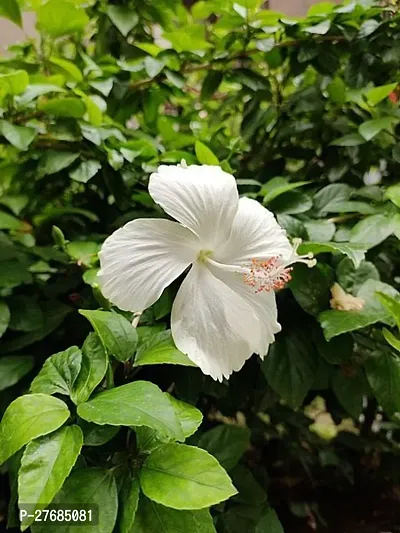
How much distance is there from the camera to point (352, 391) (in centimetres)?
57

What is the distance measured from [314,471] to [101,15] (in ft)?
2.56

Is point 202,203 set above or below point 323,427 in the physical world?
above

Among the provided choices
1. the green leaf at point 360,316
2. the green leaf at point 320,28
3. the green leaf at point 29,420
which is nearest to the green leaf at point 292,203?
the green leaf at point 360,316

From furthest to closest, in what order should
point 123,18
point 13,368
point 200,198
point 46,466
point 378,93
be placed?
point 123,18, point 378,93, point 13,368, point 200,198, point 46,466

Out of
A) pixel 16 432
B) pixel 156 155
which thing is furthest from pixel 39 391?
pixel 156 155

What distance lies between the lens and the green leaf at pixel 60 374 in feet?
1.36

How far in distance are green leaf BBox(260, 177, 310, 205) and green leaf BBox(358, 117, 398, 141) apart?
0.11 meters

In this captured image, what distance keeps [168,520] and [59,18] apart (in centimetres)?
61

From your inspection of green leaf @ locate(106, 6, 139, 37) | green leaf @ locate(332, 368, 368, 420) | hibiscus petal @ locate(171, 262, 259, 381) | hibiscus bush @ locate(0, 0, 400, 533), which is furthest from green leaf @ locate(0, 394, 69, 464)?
green leaf @ locate(106, 6, 139, 37)

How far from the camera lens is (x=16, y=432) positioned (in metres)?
0.37

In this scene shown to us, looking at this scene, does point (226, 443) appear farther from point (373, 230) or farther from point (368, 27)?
point (368, 27)

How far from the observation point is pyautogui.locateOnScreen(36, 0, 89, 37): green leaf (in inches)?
26.8

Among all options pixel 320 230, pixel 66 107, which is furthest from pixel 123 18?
pixel 320 230

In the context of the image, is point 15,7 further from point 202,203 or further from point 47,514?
point 47,514
